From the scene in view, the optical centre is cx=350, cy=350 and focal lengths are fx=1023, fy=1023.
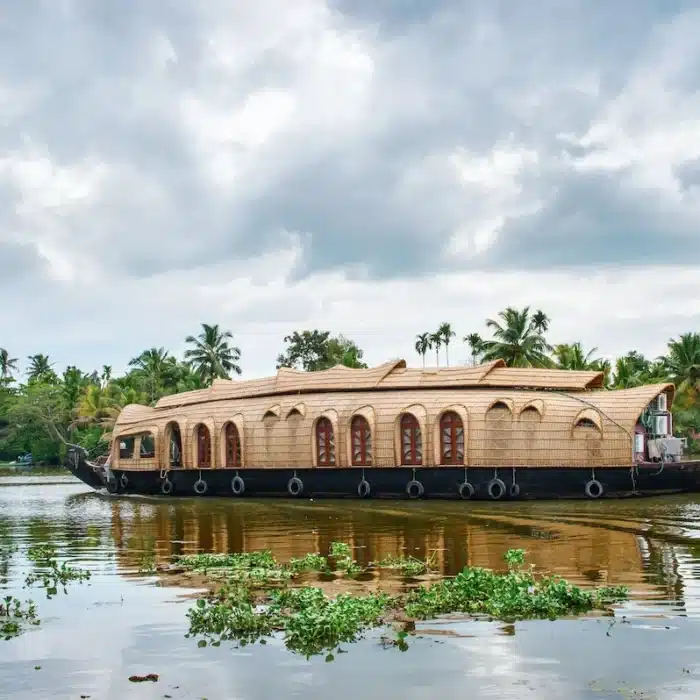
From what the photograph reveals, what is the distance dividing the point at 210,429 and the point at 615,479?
10.8 meters

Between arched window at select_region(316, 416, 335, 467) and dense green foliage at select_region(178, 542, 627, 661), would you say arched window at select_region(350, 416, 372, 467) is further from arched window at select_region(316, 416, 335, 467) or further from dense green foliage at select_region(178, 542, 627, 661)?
dense green foliage at select_region(178, 542, 627, 661)

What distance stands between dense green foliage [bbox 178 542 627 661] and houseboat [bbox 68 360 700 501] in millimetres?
12507

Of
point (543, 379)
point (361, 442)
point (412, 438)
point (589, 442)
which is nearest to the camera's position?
point (589, 442)

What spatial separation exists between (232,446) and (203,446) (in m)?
1.04

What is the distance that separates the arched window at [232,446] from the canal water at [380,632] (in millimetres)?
8866

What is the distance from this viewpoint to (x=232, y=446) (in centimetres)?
2748

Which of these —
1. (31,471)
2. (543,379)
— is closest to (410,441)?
(543,379)

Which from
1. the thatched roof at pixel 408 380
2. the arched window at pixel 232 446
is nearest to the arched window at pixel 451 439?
the thatched roof at pixel 408 380

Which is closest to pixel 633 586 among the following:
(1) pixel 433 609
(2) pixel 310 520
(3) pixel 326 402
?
(1) pixel 433 609

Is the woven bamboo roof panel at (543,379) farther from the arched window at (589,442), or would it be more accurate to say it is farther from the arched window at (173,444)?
the arched window at (173,444)

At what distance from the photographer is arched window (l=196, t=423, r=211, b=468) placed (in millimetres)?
27922

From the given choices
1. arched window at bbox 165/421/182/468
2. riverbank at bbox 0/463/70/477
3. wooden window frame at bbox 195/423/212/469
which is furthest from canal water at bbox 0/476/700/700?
riverbank at bbox 0/463/70/477

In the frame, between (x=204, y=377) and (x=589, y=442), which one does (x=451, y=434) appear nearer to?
(x=589, y=442)

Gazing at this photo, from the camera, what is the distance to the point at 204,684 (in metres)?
7.10
